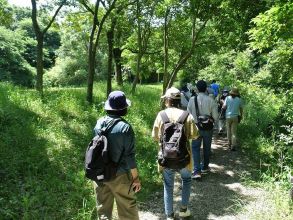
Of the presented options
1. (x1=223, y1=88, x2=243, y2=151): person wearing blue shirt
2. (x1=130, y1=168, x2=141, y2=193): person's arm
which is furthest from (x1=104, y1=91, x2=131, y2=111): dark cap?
(x1=223, y1=88, x2=243, y2=151): person wearing blue shirt

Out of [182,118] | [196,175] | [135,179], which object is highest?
[182,118]

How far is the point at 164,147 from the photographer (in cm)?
507

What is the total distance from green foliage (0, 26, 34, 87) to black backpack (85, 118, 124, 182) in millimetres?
29029

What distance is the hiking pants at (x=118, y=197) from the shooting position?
414 cm

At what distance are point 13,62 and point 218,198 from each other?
2991 cm

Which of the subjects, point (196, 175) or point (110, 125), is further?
point (196, 175)

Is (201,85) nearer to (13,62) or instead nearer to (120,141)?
(120,141)

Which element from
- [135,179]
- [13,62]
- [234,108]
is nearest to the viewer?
[135,179]

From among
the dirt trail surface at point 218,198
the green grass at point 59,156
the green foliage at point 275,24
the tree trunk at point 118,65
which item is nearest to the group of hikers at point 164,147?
the dirt trail surface at point 218,198

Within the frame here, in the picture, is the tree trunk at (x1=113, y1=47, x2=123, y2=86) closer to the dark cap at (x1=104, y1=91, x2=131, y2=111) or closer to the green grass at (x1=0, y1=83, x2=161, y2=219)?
the green grass at (x1=0, y1=83, x2=161, y2=219)

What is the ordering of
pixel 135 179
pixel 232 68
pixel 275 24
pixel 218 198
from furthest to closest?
1. pixel 232 68
2. pixel 275 24
3. pixel 218 198
4. pixel 135 179

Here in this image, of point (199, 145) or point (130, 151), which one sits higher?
point (130, 151)

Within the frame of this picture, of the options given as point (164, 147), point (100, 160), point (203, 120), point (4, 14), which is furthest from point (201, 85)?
point (4, 14)

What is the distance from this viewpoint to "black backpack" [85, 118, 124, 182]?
13.0ft
